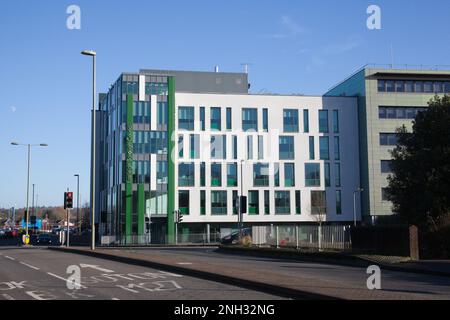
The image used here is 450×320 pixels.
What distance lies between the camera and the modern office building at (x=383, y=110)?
7331cm

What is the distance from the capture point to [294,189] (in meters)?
→ 73.7

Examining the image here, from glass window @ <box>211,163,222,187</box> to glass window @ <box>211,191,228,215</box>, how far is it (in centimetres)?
113

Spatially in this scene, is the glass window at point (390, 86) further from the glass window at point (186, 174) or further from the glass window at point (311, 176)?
the glass window at point (186, 174)

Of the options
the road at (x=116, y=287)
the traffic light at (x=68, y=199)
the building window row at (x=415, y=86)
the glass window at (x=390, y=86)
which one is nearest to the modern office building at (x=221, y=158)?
the building window row at (x=415, y=86)

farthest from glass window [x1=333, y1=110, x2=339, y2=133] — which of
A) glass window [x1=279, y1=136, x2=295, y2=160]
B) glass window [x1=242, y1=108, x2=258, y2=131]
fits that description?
glass window [x1=242, y1=108, x2=258, y2=131]

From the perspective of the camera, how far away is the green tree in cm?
3447

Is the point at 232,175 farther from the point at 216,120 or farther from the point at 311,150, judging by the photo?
the point at 311,150

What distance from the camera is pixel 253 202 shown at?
72.5 meters

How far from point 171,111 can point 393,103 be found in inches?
1123

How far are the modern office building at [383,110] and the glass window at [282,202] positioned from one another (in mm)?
10049

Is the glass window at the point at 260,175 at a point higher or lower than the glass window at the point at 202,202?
higher

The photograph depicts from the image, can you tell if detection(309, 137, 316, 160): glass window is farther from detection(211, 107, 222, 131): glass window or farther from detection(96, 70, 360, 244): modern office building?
detection(211, 107, 222, 131): glass window
